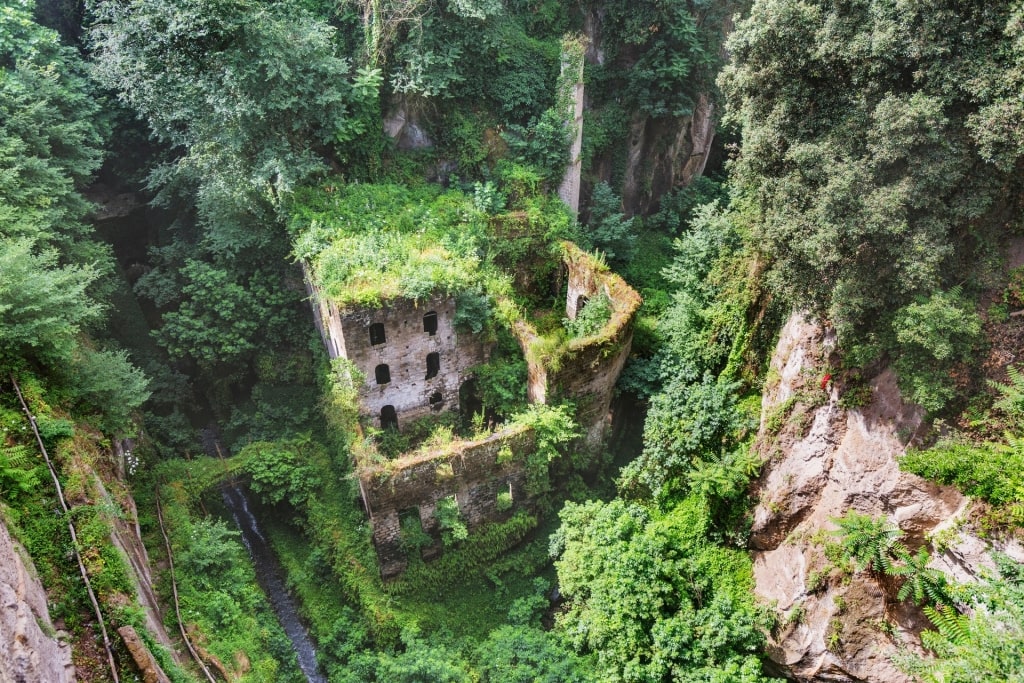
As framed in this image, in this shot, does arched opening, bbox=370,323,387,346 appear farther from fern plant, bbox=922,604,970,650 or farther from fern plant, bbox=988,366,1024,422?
fern plant, bbox=988,366,1024,422

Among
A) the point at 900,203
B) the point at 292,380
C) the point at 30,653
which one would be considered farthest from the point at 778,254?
the point at 292,380

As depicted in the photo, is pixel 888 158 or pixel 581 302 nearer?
pixel 888 158

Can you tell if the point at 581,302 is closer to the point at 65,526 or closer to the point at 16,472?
the point at 65,526

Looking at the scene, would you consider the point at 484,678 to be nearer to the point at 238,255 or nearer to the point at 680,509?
the point at 680,509

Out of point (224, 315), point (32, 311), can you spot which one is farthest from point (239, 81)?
point (32, 311)

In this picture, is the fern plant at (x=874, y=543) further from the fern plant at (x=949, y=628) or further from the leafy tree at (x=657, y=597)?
the leafy tree at (x=657, y=597)

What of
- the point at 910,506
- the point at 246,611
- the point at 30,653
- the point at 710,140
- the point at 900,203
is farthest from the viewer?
the point at 710,140

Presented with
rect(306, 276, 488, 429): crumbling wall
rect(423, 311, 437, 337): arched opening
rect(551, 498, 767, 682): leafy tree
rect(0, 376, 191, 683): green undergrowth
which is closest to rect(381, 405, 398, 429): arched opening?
rect(306, 276, 488, 429): crumbling wall
